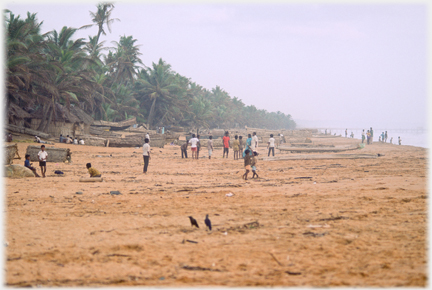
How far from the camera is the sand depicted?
409cm

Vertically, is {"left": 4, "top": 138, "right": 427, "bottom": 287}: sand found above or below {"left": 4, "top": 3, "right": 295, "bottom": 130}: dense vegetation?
below

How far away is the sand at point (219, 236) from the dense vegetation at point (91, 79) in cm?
1605

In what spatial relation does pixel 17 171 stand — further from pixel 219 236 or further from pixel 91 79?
pixel 91 79

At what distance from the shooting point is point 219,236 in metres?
5.54

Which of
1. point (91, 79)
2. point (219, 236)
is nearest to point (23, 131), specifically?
point (91, 79)

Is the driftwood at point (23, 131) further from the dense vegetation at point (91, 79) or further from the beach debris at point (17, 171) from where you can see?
the beach debris at point (17, 171)

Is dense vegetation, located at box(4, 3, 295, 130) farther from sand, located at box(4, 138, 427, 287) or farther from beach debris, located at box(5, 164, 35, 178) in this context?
sand, located at box(4, 138, 427, 287)

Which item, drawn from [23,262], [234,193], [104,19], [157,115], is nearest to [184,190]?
[234,193]

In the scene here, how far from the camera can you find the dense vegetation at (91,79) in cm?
2291

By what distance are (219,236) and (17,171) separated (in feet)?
29.4

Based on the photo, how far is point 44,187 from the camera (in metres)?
9.72

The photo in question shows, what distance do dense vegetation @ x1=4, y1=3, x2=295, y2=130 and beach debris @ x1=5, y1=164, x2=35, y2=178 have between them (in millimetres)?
11556

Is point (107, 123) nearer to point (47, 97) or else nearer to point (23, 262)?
point (47, 97)

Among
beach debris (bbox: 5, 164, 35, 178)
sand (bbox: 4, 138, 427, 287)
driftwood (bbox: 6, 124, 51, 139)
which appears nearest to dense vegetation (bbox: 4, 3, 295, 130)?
driftwood (bbox: 6, 124, 51, 139)
